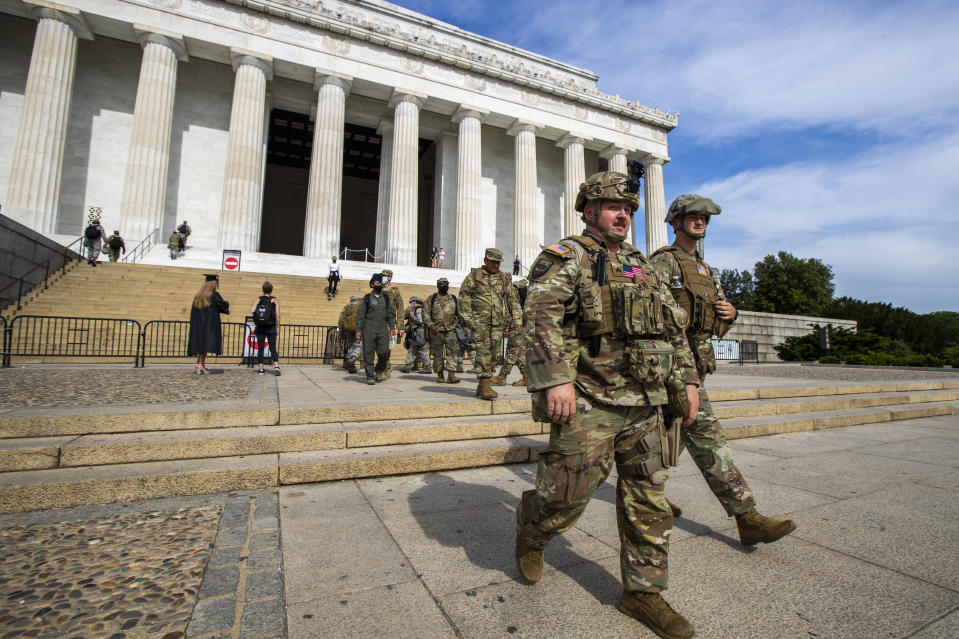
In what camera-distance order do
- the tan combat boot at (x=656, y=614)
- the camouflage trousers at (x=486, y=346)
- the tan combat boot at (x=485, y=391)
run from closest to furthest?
the tan combat boot at (x=656, y=614) < the tan combat boot at (x=485, y=391) < the camouflage trousers at (x=486, y=346)

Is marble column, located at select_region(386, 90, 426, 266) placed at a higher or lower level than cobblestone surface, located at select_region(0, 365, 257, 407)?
higher

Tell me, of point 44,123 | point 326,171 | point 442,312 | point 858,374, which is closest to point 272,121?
point 326,171

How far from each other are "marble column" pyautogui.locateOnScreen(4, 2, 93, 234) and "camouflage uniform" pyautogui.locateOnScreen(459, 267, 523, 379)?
2181 cm

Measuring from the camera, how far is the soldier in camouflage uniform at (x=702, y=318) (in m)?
2.84

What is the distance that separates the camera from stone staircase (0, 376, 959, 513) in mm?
3361

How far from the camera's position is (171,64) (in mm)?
21766

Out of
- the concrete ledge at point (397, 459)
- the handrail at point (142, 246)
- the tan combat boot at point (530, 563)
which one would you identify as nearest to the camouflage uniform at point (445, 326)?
the concrete ledge at point (397, 459)

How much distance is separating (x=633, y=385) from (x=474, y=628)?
4.26 feet

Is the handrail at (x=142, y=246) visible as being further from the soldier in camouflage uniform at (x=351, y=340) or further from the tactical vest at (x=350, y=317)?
the tactical vest at (x=350, y=317)

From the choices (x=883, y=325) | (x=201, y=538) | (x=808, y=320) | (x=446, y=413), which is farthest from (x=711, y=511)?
(x=808, y=320)

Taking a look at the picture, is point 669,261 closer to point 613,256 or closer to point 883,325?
point 613,256

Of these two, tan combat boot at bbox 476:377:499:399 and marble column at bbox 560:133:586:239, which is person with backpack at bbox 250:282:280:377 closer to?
tan combat boot at bbox 476:377:499:399

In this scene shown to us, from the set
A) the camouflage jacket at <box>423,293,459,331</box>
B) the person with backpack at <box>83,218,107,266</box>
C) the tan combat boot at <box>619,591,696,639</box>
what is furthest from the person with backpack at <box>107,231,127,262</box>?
the tan combat boot at <box>619,591,696,639</box>

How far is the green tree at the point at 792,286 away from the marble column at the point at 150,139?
178 ft
